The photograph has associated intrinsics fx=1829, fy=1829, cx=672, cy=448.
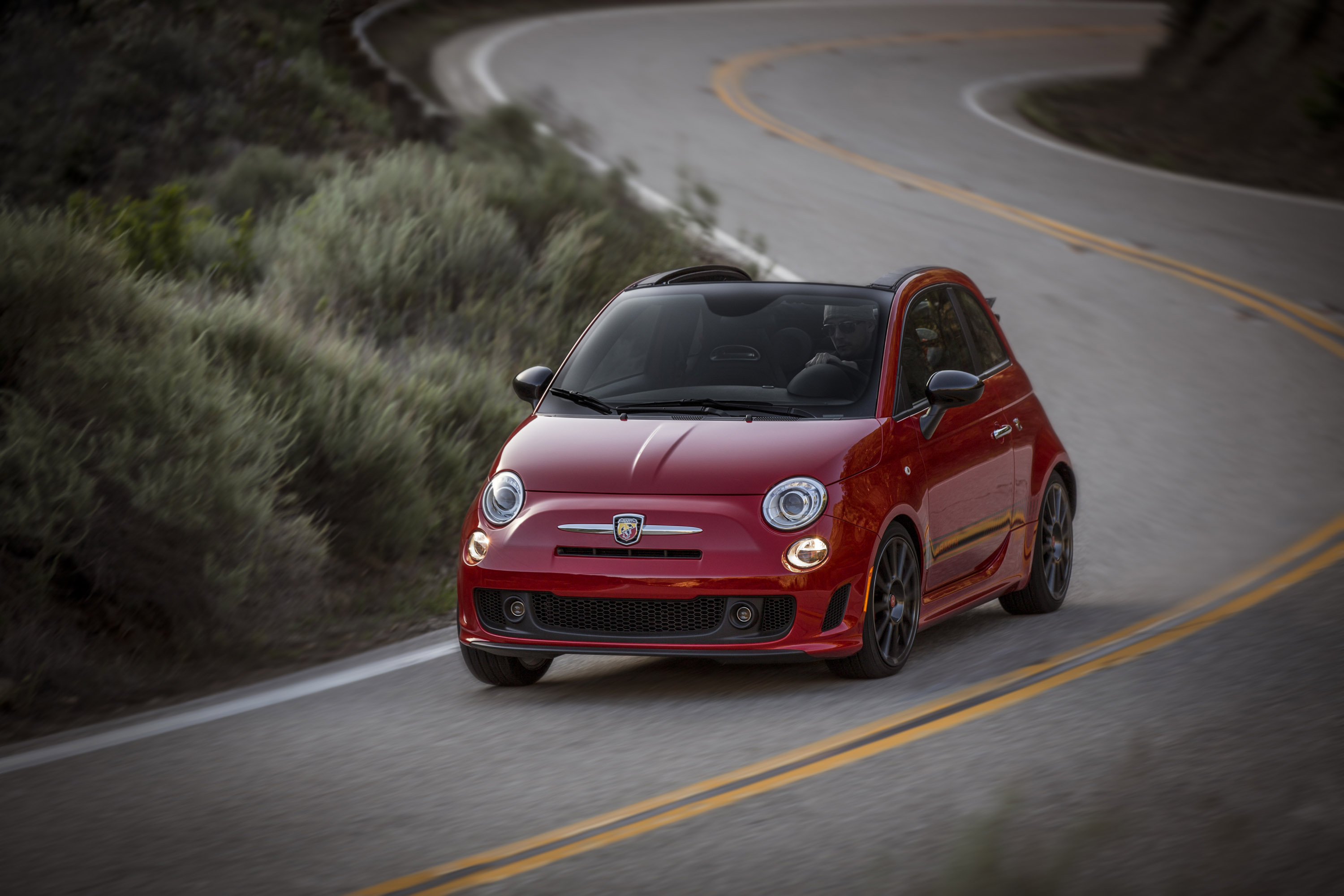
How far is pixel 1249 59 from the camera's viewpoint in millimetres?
31078

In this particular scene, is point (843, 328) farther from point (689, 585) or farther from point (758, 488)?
point (689, 585)

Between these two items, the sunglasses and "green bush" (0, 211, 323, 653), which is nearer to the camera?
"green bush" (0, 211, 323, 653)

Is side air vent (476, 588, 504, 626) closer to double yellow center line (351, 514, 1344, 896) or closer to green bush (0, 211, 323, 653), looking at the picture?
double yellow center line (351, 514, 1344, 896)

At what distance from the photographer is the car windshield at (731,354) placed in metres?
8.17

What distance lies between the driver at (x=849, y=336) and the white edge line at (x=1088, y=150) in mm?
16992

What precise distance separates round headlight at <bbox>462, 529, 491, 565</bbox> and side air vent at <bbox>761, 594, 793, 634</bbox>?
3.90ft

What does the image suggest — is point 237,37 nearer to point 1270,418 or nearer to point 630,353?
point 1270,418

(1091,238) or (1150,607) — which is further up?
(1150,607)

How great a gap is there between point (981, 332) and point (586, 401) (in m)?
2.35

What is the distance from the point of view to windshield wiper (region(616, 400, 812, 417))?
26.4 ft

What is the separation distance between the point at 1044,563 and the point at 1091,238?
13062 mm

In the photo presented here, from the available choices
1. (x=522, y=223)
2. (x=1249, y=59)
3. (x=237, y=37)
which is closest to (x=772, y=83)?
(x=1249, y=59)

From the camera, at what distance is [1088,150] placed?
28203mm

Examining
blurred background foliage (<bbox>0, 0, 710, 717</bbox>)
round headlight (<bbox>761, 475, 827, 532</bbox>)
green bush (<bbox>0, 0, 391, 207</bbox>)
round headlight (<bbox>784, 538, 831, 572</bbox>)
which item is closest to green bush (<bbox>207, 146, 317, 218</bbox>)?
blurred background foliage (<bbox>0, 0, 710, 717</bbox>)
